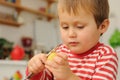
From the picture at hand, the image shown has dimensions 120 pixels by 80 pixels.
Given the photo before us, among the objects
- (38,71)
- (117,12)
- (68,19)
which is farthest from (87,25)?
(117,12)

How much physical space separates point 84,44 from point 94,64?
0.18 ft

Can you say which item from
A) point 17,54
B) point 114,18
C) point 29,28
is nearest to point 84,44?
point 17,54

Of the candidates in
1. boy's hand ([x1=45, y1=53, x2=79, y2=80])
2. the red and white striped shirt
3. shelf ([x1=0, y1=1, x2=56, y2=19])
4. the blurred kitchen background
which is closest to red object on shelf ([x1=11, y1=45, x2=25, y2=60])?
the blurred kitchen background

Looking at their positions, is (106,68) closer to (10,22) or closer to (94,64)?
(94,64)

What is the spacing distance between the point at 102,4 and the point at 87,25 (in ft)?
0.26

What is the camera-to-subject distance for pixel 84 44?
689 millimetres

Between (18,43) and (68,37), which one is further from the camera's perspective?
(18,43)

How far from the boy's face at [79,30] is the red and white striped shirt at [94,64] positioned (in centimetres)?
2

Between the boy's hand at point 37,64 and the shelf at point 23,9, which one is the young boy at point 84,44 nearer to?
the boy's hand at point 37,64

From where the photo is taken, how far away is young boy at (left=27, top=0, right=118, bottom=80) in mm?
664

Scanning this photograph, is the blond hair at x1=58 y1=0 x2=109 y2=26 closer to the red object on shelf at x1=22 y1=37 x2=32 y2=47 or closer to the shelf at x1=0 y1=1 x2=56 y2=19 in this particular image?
the shelf at x1=0 y1=1 x2=56 y2=19

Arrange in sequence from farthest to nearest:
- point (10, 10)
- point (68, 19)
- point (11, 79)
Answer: point (10, 10) < point (11, 79) < point (68, 19)

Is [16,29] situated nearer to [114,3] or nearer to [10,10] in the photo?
[10,10]

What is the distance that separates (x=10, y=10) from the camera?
11.7 ft
